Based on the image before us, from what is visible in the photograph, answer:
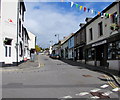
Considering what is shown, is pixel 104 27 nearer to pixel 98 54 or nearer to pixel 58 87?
pixel 98 54

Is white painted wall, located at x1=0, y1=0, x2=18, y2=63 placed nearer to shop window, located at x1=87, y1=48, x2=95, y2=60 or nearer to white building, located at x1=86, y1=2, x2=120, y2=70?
white building, located at x1=86, y1=2, x2=120, y2=70

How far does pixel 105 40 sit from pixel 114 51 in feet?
7.64

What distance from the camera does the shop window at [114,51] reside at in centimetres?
1404

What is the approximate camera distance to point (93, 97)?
6.00 meters

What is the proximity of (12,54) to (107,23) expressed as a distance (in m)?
12.0

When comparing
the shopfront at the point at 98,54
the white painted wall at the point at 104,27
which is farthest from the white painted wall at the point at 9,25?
the shopfront at the point at 98,54

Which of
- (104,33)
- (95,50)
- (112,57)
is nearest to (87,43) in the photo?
(95,50)

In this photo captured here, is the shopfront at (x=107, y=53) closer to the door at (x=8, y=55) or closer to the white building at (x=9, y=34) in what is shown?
the white building at (x=9, y=34)

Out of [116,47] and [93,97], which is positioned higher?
[116,47]

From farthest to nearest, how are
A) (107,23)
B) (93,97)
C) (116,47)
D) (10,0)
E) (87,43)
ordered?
(87,43) < (10,0) < (107,23) < (116,47) < (93,97)

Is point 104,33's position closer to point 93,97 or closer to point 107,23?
point 107,23

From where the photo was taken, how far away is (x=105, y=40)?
54.7 feet

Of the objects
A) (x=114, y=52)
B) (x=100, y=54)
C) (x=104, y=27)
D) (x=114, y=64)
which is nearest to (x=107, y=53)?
(x=114, y=52)

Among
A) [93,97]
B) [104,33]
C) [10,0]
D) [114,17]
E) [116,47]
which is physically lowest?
[93,97]
